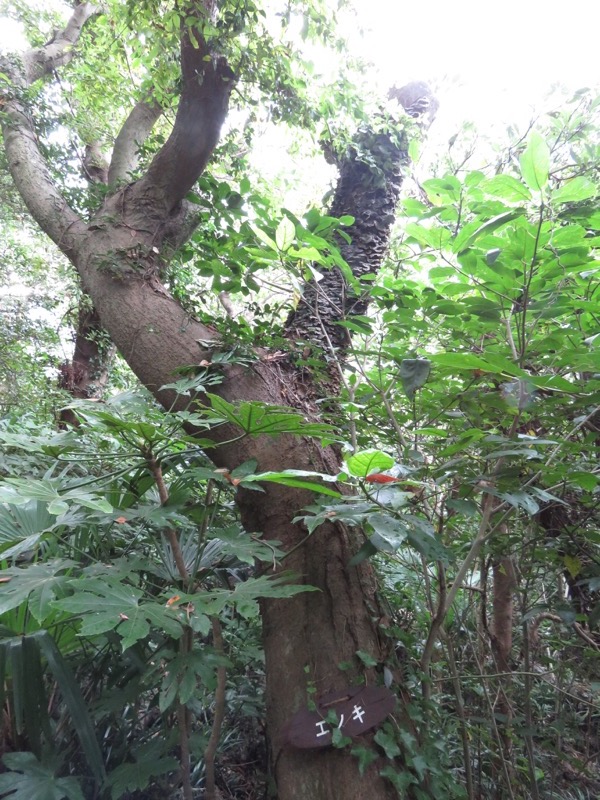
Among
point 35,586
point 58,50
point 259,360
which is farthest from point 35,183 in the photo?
point 58,50

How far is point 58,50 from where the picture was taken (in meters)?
5.65

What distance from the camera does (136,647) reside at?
1264mm

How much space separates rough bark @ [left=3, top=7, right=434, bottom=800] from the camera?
4.09 feet

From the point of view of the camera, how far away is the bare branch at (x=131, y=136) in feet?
15.3

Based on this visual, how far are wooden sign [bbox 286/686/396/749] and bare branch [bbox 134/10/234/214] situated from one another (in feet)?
8.21

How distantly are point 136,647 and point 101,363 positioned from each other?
4669 mm

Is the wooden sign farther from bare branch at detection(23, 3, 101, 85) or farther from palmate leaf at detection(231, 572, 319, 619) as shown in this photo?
bare branch at detection(23, 3, 101, 85)

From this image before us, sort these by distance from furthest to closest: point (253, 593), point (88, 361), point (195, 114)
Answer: point (88, 361) < point (195, 114) < point (253, 593)

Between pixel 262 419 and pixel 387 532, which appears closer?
pixel 387 532

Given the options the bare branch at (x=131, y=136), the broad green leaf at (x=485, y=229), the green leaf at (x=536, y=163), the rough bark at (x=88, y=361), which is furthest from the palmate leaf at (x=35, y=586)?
the bare branch at (x=131, y=136)

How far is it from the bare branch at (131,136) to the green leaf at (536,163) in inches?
180

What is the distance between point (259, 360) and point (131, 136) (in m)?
4.33

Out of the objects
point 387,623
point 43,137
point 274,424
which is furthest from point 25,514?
point 43,137

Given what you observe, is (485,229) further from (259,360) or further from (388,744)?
(388,744)
